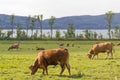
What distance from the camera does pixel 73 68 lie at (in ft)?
82.7

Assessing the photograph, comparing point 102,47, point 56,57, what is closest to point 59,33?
point 102,47

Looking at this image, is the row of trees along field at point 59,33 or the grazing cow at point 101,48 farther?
the row of trees along field at point 59,33

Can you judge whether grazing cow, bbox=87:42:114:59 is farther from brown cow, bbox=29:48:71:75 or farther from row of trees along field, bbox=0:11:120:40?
row of trees along field, bbox=0:11:120:40

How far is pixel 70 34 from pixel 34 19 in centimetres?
2435

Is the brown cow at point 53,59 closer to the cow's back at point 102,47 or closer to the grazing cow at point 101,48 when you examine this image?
the grazing cow at point 101,48

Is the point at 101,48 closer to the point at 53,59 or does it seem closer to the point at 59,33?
the point at 53,59

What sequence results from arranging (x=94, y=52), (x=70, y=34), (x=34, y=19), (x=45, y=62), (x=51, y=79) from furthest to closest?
(x=34, y=19) → (x=70, y=34) → (x=94, y=52) → (x=45, y=62) → (x=51, y=79)

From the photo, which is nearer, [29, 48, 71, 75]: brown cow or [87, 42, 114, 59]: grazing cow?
[29, 48, 71, 75]: brown cow

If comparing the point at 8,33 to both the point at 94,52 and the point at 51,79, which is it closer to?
the point at 94,52

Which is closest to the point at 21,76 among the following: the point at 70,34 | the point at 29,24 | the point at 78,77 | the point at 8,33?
the point at 78,77

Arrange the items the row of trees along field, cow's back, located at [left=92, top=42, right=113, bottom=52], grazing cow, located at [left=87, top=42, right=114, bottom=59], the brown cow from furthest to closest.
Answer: the row of trees along field
cow's back, located at [left=92, top=42, right=113, bottom=52]
grazing cow, located at [left=87, top=42, right=114, bottom=59]
the brown cow

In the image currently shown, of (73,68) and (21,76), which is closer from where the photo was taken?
(21,76)

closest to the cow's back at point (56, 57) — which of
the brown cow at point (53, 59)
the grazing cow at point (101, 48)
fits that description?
the brown cow at point (53, 59)

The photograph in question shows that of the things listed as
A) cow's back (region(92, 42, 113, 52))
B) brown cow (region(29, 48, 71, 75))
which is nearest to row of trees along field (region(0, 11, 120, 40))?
cow's back (region(92, 42, 113, 52))
